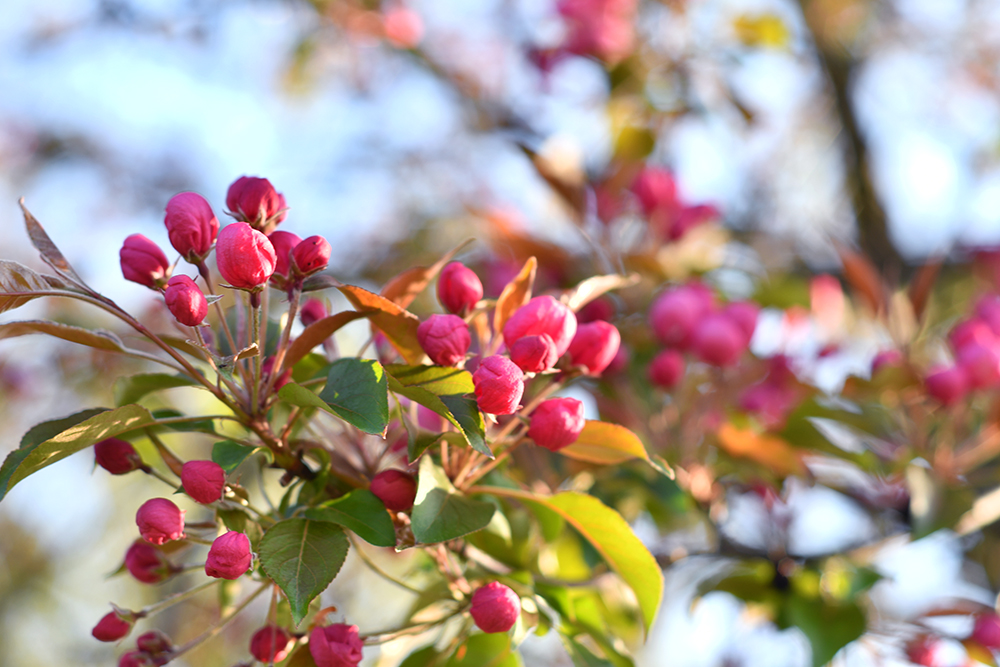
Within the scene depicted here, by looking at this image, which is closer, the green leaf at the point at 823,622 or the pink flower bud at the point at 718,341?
the green leaf at the point at 823,622

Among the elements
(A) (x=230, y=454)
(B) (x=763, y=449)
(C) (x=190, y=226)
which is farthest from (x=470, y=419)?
(B) (x=763, y=449)

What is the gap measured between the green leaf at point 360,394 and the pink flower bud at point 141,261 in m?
0.25

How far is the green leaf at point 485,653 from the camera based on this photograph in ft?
3.47

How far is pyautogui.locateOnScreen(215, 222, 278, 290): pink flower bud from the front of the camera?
0.75 meters

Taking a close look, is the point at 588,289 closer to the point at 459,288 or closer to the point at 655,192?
the point at 459,288

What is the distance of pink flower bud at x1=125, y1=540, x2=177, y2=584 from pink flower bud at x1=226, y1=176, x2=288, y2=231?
1.46 ft

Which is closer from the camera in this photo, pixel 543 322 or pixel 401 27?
pixel 543 322

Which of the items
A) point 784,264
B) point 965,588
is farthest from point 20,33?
point 965,588

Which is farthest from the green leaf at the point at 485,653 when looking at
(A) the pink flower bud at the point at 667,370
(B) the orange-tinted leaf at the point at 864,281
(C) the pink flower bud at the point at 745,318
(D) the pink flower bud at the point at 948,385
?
(B) the orange-tinted leaf at the point at 864,281

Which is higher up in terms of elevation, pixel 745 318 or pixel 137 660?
pixel 745 318

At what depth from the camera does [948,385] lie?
5.14ft

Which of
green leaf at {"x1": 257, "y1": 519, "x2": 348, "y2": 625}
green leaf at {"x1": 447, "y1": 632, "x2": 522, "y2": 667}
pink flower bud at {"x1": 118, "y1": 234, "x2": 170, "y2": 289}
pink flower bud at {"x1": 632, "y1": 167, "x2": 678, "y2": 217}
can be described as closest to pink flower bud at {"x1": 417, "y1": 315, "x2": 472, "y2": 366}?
green leaf at {"x1": 257, "y1": 519, "x2": 348, "y2": 625}

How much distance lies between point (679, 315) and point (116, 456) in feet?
3.74

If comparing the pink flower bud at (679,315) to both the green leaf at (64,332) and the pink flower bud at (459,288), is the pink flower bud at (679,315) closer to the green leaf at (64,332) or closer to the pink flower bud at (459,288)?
the pink flower bud at (459,288)
